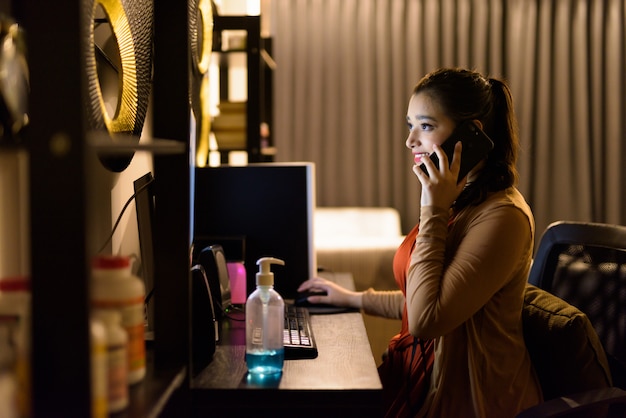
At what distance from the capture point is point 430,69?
4926 millimetres

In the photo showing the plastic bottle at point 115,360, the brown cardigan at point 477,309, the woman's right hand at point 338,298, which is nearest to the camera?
the plastic bottle at point 115,360

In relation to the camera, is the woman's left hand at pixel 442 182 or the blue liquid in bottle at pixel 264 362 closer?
the blue liquid in bottle at pixel 264 362

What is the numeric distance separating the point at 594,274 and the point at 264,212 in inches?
36.9

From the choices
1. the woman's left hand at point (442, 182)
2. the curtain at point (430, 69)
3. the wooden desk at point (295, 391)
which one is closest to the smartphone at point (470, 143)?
the woman's left hand at point (442, 182)

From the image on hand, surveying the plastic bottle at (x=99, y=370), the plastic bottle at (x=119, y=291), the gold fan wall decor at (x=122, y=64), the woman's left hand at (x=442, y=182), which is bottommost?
the plastic bottle at (x=99, y=370)

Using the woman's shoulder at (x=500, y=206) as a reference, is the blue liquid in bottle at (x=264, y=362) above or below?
below

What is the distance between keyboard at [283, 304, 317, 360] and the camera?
1311mm

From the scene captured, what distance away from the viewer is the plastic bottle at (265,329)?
1.21 metres

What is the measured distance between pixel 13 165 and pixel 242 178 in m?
1.00

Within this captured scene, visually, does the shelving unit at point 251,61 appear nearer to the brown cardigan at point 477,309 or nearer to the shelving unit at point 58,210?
the brown cardigan at point 477,309

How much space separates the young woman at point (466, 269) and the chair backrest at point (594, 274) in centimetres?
23

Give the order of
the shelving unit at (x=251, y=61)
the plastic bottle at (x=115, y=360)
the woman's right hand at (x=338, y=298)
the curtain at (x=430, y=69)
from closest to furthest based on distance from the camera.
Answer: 1. the plastic bottle at (x=115, y=360)
2. the woman's right hand at (x=338, y=298)
3. the shelving unit at (x=251, y=61)
4. the curtain at (x=430, y=69)

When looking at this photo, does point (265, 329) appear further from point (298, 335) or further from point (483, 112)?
point (483, 112)

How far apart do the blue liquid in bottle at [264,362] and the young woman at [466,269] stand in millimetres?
296
